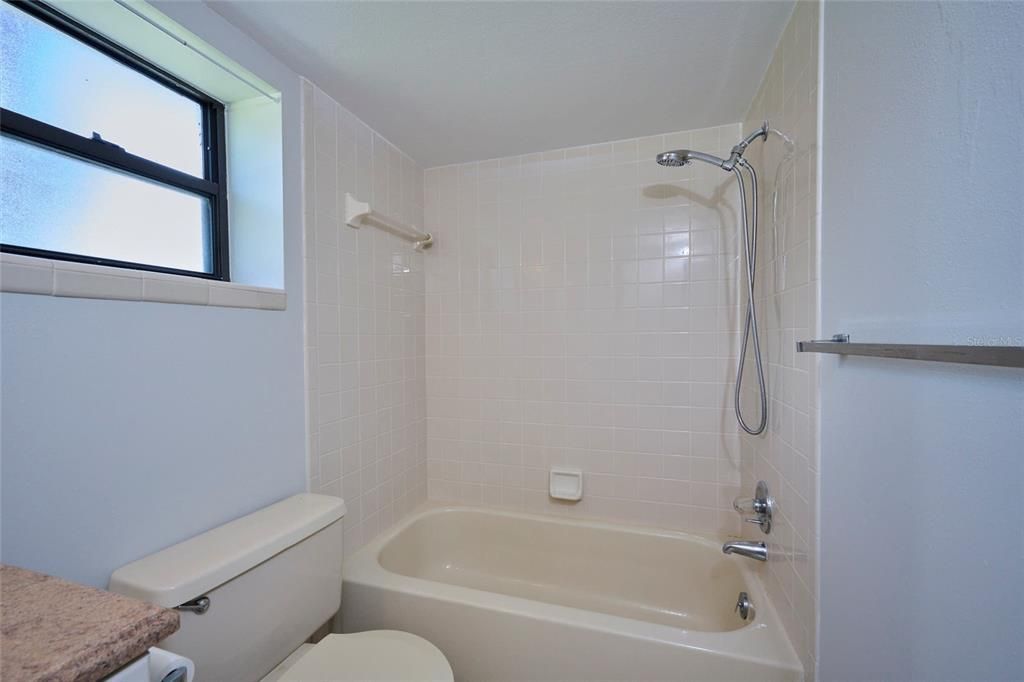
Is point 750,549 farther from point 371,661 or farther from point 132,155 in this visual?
point 132,155

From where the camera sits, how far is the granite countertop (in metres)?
0.38

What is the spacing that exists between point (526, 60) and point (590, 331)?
44.8 inches

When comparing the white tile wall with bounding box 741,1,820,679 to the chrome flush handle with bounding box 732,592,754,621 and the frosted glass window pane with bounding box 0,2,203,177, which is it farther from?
the frosted glass window pane with bounding box 0,2,203,177

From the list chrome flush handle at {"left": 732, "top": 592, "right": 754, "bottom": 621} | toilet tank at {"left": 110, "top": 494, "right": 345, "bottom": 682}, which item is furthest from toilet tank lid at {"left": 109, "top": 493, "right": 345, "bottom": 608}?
chrome flush handle at {"left": 732, "top": 592, "right": 754, "bottom": 621}

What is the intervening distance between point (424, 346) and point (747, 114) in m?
1.83

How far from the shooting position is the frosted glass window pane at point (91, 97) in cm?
88

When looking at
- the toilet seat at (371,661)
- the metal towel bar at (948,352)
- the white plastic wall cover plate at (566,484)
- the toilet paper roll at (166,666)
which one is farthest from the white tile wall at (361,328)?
the metal towel bar at (948,352)

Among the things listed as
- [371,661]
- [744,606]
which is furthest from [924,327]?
[371,661]

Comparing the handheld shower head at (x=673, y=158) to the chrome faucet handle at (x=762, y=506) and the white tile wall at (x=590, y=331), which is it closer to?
the white tile wall at (x=590, y=331)

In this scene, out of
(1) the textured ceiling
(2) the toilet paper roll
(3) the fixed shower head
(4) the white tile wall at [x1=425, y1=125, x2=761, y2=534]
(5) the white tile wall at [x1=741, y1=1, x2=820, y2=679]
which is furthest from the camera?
(4) the white tile wall at [x1=425, y1=125, x2=761, y2=534]

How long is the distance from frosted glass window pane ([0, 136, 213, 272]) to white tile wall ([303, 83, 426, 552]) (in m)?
0.34

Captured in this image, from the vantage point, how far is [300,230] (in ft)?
4.53

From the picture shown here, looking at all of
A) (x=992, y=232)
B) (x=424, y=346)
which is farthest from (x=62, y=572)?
(x=992, y=232)

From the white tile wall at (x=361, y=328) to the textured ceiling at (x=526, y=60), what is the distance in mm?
205
